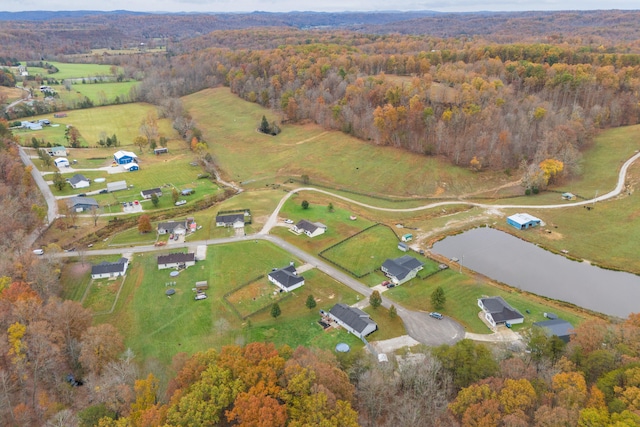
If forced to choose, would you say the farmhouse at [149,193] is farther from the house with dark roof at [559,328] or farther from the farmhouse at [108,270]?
the house with dark roof at [559,328]

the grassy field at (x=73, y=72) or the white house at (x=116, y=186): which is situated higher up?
the grassy field at (x=73, y=72)

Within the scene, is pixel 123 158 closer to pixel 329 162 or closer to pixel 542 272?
pixel 329 162

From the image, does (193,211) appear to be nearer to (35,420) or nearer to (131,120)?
(35,420)

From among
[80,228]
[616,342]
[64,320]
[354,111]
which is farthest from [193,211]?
[616,342]

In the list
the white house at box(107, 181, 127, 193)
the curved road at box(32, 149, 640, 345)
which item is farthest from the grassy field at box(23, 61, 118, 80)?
the white house at box(107, 181, 127, 193)

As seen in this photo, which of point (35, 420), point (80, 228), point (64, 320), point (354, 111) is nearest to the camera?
point (35, 420)

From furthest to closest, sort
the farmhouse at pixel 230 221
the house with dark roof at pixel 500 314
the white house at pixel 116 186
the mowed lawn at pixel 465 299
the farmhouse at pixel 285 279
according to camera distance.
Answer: the white house at pixel 116 186 → the farmhouse at pixel 230 221 → the farmhouse at pixel 285 279 → the mowed lawn at pixel 465 299 → the house with dark roof at pixel 500 314

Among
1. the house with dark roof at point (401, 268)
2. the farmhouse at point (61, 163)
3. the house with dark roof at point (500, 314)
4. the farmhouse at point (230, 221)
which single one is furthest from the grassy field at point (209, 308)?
the farmhouse at point (61, 163)

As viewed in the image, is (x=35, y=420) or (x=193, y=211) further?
(x=193, y=211)
